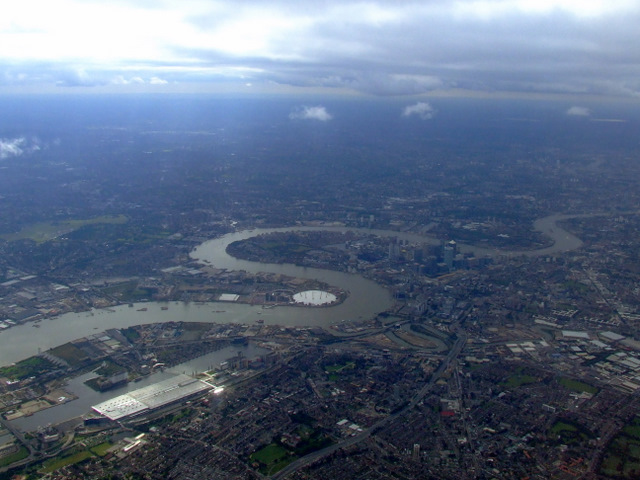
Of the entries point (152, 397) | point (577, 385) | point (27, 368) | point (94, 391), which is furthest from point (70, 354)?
point (577, 385)

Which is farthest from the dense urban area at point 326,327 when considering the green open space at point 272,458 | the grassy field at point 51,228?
the grassy field at point 51,228

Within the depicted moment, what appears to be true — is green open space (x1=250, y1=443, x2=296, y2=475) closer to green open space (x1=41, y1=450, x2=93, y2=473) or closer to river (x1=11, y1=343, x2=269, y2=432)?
green open space (x1=41, y1=450, x2=93, y2=473)

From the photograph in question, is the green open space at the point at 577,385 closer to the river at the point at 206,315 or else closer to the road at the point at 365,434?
the road at the point at 365,434

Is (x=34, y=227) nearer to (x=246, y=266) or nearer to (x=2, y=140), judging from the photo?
(x=246, y=266)

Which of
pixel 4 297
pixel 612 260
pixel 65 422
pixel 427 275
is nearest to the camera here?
pixel 65 422

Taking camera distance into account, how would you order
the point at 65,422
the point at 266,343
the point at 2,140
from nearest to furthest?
the point at 65,422, the point at 266,343, the point at 2,140

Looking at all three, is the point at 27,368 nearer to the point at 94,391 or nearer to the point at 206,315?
the point at 94,391

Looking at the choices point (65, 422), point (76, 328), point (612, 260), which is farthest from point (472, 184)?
point (65, 422)
